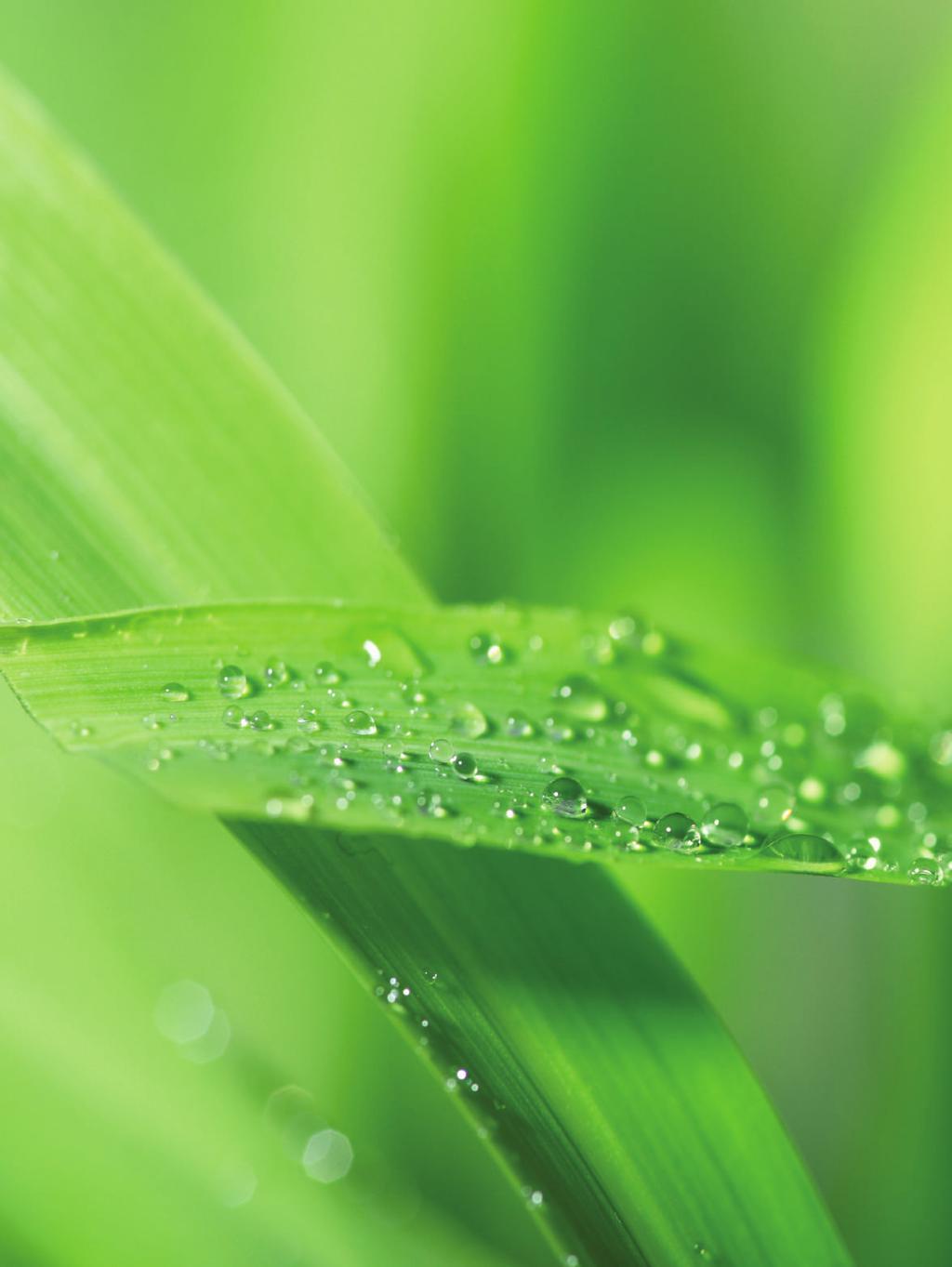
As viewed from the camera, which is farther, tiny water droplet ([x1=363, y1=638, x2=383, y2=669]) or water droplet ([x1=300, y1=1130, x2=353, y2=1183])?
water droplet ([x1=300, y1=1130, x2=353, y2=1183])

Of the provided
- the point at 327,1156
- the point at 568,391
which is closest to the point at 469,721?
the point at 327,1156

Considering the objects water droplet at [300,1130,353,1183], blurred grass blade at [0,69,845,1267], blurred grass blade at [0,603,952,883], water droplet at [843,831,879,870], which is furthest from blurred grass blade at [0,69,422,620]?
water droplet at [300,1130,353,1183]

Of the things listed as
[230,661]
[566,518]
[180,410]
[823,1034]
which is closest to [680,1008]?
[230,661]

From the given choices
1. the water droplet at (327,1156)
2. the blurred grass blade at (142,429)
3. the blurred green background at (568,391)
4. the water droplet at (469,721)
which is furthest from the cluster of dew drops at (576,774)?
the blurred green background at (568,391)

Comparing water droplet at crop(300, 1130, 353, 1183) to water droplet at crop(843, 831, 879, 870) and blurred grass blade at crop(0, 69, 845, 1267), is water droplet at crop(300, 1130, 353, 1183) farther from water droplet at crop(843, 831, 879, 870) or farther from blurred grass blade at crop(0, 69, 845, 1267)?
water droplet at crop(843, 831, 879, 870)

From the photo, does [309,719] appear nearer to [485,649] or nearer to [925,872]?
[485,649]

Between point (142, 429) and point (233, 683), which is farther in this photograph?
point (142, 429)
